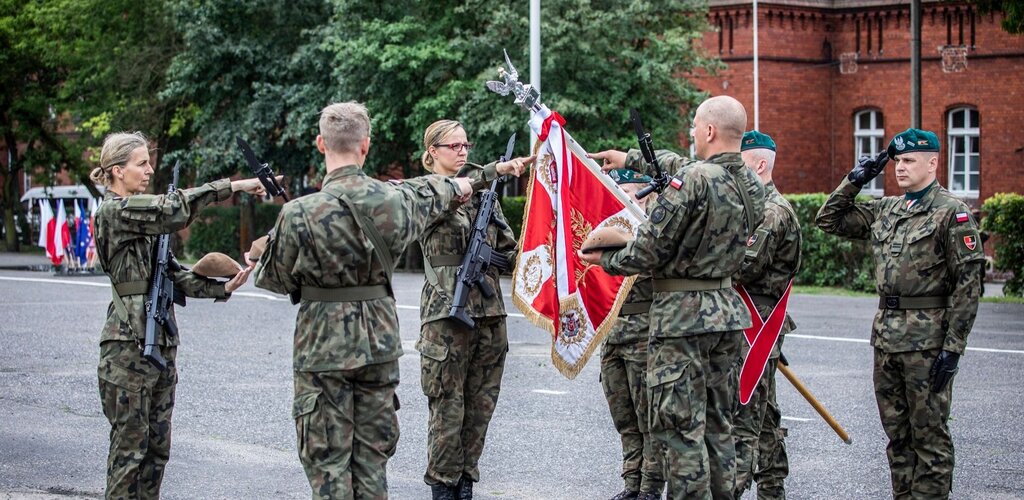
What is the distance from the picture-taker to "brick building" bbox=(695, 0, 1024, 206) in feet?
118

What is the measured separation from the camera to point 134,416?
6.23 meters

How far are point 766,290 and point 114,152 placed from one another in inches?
145

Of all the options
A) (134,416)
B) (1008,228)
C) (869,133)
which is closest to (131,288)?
(134,416)

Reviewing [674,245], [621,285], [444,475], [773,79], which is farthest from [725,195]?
[773,79]

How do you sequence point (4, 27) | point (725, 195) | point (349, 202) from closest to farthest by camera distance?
point (349, 202), point (725, 195), point (4, 27)

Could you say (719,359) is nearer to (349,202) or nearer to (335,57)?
(349,202)

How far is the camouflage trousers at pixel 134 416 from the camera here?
6.25m

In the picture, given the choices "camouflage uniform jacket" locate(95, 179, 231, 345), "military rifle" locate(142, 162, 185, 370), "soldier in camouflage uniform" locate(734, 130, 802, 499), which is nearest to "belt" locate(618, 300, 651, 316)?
"soldier in camouflage uniform" locate(734, 130, 802, 499)

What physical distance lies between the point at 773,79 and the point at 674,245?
1272 inches

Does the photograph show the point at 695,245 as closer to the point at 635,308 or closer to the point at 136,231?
the point at 635,308

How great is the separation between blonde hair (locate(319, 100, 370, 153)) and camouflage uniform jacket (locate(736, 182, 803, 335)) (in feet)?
8.34

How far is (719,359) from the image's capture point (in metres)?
6.34

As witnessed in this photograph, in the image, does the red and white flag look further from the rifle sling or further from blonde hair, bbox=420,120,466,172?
the rifle sling

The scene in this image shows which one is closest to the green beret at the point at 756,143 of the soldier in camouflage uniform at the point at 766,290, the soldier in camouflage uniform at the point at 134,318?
the soldier in camouflage uniform at the point at 766,290
